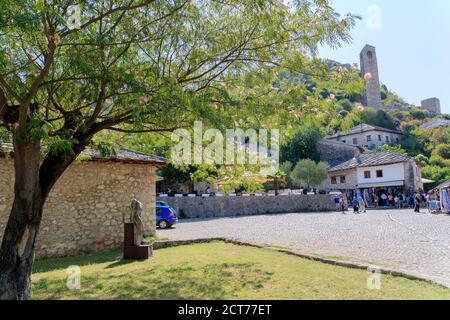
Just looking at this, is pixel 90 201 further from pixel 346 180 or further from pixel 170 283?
pixel 346 180

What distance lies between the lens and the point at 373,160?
42.8m

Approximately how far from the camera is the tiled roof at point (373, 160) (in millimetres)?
40688

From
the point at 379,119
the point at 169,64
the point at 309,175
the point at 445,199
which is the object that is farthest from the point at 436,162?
the point at 169,64

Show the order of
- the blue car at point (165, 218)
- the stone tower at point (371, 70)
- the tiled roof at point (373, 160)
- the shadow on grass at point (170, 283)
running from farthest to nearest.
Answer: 1. the stone tower at point (371, 70)
2. the tiled roof at point (373, 160)
3. the blue car at point (165, 218)
4. the shadow on grass at point (170, 283)

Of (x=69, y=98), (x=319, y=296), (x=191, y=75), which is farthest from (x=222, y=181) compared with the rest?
(x=319, y=296)

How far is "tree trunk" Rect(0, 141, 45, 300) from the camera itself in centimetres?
577

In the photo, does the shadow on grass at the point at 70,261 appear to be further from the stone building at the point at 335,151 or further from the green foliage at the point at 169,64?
the stone building at the point at 335,151

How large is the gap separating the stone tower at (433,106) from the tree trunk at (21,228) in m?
126

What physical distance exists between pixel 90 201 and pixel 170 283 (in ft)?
21.8

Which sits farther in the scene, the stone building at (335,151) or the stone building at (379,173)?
the stone building at (335,151)

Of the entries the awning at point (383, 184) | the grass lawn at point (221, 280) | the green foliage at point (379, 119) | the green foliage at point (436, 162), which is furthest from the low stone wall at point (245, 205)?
the green foliage at point (379, 119)
